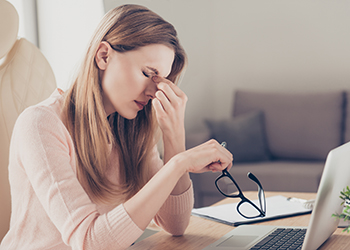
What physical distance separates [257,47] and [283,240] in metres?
2.58

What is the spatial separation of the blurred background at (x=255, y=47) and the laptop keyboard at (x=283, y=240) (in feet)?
6.57

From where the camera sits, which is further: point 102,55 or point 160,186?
point 102,55

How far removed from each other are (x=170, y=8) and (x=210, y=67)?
0.73 meters

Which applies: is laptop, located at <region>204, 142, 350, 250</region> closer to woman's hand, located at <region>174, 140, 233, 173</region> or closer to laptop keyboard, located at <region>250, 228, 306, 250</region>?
laptop keyboard, located at <region>250, 228, 306, 250</region>

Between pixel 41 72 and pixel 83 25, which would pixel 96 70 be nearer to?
pixel 41 72

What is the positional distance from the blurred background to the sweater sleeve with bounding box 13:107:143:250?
6.19 feet

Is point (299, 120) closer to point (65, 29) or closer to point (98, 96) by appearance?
point (65, 29)

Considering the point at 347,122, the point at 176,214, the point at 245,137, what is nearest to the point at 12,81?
the point at 176,214

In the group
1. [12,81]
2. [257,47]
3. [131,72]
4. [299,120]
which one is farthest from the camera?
[257,47]

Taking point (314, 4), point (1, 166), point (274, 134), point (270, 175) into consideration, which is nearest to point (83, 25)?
Answer: point (1, 166)

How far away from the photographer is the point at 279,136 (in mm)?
2885

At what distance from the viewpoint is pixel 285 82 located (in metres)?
3.08

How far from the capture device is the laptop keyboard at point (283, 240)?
27.2 inches

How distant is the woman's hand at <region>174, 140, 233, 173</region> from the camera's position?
0.76 meters
